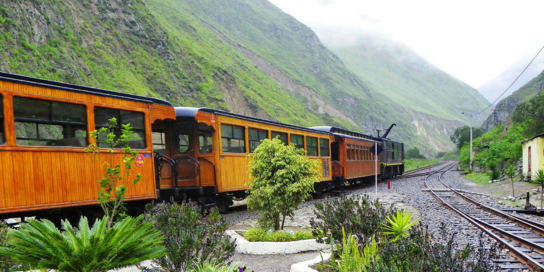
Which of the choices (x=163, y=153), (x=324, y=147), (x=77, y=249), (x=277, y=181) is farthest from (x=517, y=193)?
(x=77, y=249)

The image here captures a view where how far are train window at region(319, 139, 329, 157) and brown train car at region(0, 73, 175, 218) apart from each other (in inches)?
440

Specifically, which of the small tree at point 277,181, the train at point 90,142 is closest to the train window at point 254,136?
the train at point 90,142

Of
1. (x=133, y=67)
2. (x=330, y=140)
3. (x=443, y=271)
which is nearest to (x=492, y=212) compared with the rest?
(x=330, y=140)

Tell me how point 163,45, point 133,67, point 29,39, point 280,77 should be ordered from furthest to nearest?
point 280,77 → point 163,45 → point 133,67 → point 29,39

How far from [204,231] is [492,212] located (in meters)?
11.5

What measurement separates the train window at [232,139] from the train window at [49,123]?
482cm

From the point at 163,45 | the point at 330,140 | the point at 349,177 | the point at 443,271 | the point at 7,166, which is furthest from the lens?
the point at 163,45

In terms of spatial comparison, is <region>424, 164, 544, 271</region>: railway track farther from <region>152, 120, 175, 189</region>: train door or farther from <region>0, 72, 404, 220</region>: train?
<region>152, 120, 175, 189</region>: train door

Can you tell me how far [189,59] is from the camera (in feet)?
157

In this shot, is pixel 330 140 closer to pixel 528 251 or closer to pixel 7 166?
pixel 528 251

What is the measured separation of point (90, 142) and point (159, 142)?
13.0 ft

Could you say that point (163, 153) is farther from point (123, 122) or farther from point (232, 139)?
point (123, 122)

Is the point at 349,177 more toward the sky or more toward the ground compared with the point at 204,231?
more toward the ground

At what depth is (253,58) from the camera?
87438 mm
